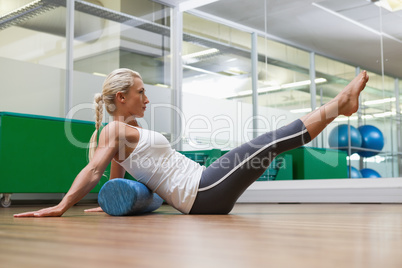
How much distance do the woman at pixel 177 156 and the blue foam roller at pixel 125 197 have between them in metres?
0.06

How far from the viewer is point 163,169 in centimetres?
226

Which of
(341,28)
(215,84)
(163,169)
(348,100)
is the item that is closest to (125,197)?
(163,169)

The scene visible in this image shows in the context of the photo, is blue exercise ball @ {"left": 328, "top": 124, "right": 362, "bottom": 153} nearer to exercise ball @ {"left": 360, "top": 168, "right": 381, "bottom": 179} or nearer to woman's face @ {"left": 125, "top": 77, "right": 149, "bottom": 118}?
exercise ball @ {"left": 360, "top": 168, "right": 381, "bottom": 179}

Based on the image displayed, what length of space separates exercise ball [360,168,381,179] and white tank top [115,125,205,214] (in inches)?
102

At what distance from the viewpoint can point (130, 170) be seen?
2295 mm

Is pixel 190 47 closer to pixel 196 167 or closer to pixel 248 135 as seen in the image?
pixel 248 135

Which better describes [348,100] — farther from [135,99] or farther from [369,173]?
[369,173]

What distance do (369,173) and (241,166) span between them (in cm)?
266

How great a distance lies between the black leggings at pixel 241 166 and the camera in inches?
82.4

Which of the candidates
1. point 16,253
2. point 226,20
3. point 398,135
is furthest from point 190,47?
point 16,253

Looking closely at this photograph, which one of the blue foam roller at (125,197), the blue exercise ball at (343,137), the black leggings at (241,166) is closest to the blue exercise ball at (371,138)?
the blue exercise ball at (343,137)

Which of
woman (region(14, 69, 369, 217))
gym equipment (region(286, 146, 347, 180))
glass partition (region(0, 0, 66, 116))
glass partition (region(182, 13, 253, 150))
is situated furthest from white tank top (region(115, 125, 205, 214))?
glass partition (region(182, 13, 253, 150))

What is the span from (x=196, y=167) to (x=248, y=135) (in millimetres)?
3317

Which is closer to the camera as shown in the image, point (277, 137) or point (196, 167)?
point (277, 137)
